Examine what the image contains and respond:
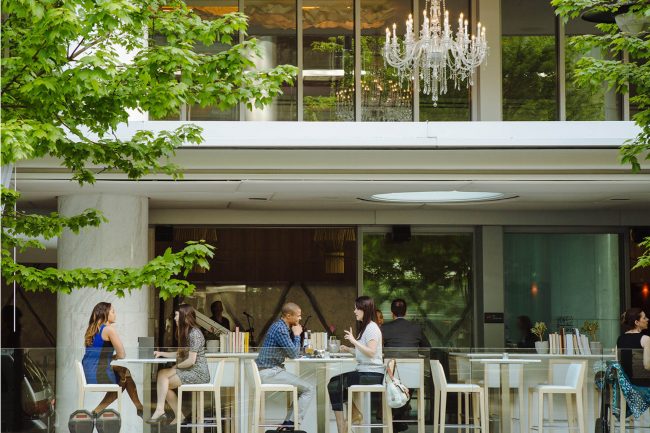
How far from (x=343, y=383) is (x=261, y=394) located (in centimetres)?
85

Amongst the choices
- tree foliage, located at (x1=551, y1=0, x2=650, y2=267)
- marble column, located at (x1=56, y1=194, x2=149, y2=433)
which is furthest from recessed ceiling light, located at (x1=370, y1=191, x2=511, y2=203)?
tree foliage, located at (x1=551, y1=0, x2=650, y2=267)

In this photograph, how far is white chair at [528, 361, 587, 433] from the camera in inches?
426

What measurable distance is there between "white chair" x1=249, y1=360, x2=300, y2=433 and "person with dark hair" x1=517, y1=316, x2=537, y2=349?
7.24m

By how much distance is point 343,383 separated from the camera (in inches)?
420

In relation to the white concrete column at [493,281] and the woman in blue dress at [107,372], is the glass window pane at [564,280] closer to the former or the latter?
the white concrete column at [493,281]

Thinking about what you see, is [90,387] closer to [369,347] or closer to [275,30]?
[369,347]

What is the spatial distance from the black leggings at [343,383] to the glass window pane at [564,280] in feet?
23.0

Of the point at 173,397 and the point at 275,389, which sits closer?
the point at 173,397

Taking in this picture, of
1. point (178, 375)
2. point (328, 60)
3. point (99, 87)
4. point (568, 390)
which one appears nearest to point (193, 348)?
point (178, 375)

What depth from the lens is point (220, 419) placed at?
10492 mm

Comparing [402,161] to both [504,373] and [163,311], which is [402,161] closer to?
[504,373]

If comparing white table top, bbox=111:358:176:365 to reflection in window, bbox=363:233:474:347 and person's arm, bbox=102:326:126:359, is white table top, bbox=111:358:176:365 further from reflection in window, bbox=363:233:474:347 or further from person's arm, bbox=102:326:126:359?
reflection in window, bbox=363:233:474:347

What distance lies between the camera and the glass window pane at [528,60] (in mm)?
14766

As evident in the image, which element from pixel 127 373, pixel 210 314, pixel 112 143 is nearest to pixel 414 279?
pixel 210 314
